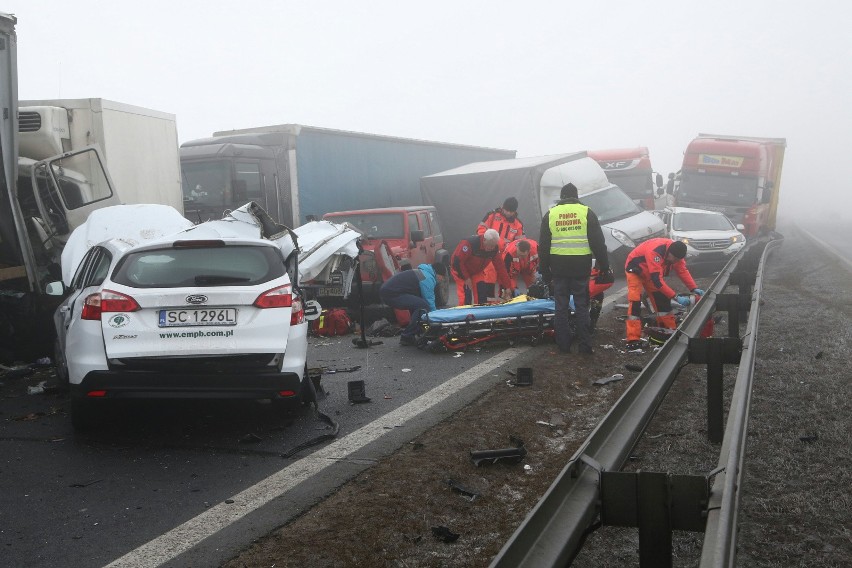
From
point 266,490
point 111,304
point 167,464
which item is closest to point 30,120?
point 111,304

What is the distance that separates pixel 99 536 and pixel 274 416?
2.83m

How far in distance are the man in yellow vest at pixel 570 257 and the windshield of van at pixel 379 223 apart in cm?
682

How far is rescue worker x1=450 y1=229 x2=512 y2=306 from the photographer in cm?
1227

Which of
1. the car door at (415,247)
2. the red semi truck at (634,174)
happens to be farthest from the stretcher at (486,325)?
the red semi truck at (634,174)

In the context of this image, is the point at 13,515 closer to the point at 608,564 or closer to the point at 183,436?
the point at 183,436

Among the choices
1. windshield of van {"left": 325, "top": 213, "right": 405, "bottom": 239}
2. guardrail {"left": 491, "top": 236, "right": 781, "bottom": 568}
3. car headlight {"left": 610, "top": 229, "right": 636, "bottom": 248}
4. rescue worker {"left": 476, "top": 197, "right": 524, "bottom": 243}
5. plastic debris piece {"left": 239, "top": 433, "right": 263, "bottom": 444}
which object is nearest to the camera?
guardrail {"left": 491, "top": 236, "right": 781, "bottom": 568}

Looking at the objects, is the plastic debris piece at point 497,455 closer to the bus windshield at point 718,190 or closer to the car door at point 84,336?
the car door at point 84,336

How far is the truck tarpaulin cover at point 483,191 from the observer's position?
2027 centimetres

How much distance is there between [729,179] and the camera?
27969 millimetres

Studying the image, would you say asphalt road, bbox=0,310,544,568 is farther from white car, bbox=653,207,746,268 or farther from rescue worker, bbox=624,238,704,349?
white car, bbox=653,207,746,268

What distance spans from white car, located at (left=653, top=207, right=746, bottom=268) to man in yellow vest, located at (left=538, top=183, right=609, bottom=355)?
10209 millimetres

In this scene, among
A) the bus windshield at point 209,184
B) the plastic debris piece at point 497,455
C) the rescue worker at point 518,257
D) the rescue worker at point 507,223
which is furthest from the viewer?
the bus windshield at point 209,184

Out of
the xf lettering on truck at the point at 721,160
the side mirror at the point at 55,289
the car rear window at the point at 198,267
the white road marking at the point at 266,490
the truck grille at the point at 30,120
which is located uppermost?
the truck grille at the point at 30,120

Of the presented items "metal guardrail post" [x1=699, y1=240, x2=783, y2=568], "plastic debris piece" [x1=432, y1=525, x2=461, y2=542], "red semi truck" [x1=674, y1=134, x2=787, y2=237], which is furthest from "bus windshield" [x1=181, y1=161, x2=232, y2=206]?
"red semi truck" [x1=674, y1=134, x2=787, y2=237]
